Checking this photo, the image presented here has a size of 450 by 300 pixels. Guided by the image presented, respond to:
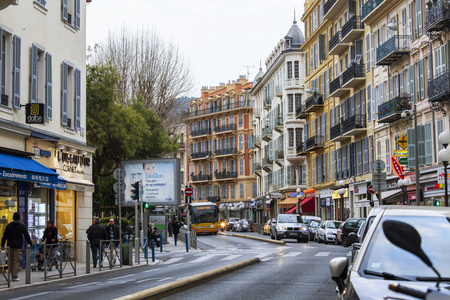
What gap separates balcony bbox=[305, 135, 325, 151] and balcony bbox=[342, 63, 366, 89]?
11251mm

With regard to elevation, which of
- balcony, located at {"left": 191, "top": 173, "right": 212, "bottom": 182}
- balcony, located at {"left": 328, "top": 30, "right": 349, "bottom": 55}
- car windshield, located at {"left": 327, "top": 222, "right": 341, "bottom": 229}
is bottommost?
car windshield, located at {"left": 327, "top": 222, "right": 341, "bottom": 229}

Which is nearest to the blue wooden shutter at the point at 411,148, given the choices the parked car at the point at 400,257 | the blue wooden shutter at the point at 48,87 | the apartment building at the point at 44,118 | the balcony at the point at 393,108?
the balcony at the point at 393,108

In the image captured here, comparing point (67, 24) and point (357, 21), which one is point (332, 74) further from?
point (67, 24)

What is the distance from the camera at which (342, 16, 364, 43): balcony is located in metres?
53.5

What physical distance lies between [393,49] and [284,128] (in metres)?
36.7

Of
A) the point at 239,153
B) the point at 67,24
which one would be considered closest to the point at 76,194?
the point at 67,24

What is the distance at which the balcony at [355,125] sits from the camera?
2094 inches

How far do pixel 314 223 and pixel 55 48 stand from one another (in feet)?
93.5

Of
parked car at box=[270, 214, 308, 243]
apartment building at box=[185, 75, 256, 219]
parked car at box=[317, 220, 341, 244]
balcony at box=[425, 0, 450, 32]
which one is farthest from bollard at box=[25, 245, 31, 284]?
apartment building at box=[185, 75, 256, 219]

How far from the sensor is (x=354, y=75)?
53469mm

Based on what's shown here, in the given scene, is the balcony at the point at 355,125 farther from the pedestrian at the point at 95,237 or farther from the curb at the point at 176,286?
the curb at the point at 176,286

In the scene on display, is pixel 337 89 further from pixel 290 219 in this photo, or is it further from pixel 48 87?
pixel 48 87

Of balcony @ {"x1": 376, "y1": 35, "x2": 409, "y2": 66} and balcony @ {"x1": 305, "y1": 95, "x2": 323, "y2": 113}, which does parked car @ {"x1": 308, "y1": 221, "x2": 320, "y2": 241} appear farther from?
balcony @ {"x1": 305, "y1": 95, "x2": 323, "y2": 113}

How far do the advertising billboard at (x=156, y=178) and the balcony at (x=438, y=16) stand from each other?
47.9ft
